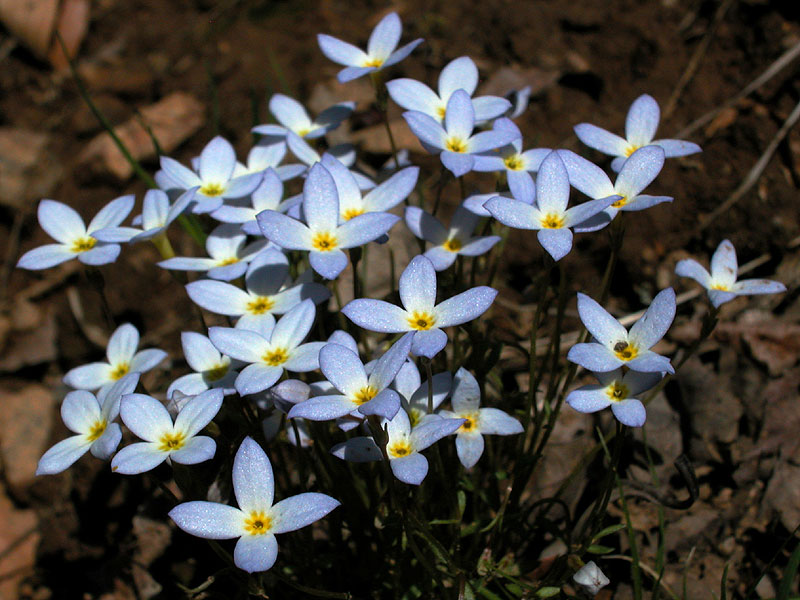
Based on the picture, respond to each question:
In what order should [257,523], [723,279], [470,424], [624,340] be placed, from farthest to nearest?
[723,279]
[470,424]
[624,340]
[257,523]

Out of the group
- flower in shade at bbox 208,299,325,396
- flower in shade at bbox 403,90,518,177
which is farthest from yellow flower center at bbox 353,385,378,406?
flower in shade at bbox 403,90,518,177

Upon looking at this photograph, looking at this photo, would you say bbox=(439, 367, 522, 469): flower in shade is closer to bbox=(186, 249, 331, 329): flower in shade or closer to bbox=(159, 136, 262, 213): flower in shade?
bbox=(186, 249, 331, 329): flower in shade

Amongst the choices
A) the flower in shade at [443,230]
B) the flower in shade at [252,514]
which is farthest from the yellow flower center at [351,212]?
the flower in shade at [252,514]

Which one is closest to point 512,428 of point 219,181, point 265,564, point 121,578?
point 265,564

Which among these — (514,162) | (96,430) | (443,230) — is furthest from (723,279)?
→ (96,430)

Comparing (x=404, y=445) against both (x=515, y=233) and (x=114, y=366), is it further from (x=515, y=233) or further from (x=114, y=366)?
(x=515, y=233)

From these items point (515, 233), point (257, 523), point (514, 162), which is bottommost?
point (515, 233)
